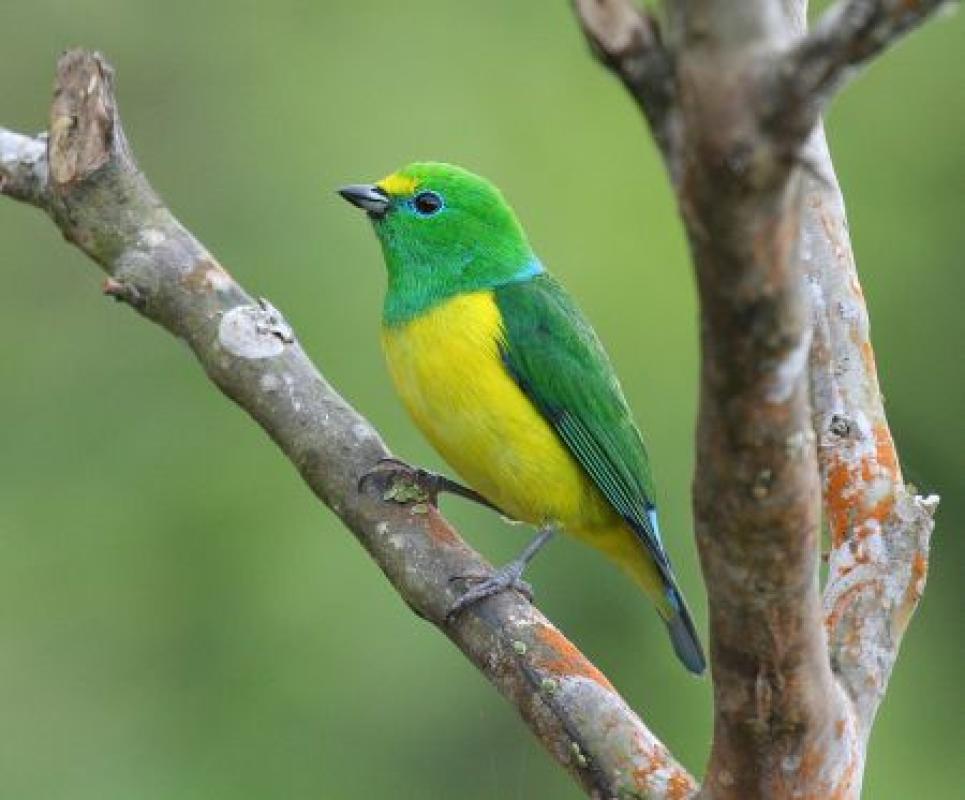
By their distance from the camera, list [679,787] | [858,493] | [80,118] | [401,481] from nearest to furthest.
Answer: [679,787], [858,493], [401,481], [80,118]

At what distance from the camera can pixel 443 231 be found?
13.9ft

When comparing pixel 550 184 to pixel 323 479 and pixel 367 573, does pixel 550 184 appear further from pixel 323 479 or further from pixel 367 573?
pixel 323 479

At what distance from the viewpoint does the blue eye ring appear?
4.30 metres

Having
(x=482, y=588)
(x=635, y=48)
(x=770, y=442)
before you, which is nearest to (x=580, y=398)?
(x=482, y=588)

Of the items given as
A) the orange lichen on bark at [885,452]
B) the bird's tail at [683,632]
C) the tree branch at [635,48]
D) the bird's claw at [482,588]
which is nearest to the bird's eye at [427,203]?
the bird's tail at [683,632]

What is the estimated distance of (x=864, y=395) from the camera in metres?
3.25

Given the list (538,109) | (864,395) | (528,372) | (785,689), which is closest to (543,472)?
(528,372)

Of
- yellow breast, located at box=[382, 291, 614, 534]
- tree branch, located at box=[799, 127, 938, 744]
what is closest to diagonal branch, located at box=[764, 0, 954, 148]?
tree branch, located at box=[799, 127, 938, 744]

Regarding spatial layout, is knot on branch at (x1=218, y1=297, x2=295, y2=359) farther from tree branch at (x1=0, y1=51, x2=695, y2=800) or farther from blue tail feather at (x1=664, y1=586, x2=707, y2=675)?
blue tail feather at (x1=664, y1=586, x2=707, y2=675)

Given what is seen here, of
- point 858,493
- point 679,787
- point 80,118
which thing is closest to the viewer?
point 679,787

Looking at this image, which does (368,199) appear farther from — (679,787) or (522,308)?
(679,787)

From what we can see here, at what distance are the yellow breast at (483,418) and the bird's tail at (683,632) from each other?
0.28 meters

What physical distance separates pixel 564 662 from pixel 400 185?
5.45 feet

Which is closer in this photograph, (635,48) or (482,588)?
(635,48)
